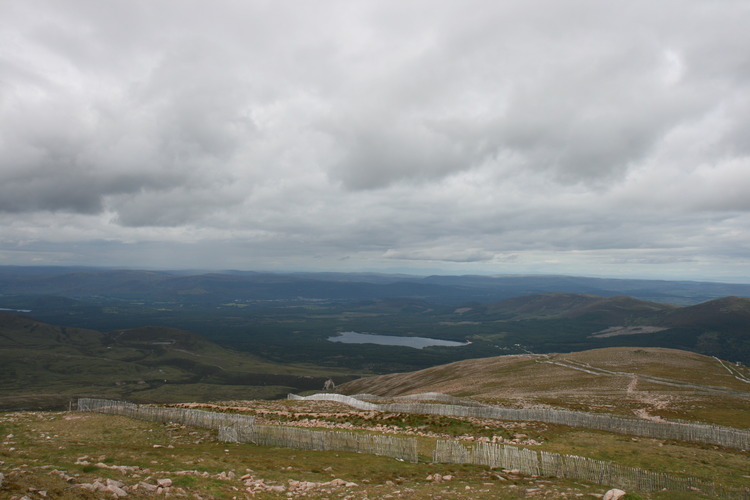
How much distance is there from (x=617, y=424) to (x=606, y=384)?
42917 millimetres

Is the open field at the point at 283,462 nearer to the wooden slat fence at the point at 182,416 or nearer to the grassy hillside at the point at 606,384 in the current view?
the wooden slat fence at the point at 182,416

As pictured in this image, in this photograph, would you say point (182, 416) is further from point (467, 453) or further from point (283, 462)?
point (467, 453)

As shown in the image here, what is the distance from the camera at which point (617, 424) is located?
124 feet

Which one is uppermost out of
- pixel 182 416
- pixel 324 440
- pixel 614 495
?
pixel 614 495

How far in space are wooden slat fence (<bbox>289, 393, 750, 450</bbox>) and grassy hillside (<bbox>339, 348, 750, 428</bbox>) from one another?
10.4 m

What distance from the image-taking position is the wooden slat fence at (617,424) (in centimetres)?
3391

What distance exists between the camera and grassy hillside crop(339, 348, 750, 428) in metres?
51.5

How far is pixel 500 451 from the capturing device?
2547 cm

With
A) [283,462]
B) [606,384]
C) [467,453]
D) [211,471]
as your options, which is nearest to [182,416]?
[283,462]

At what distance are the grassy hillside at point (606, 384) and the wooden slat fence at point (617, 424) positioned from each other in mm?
10376

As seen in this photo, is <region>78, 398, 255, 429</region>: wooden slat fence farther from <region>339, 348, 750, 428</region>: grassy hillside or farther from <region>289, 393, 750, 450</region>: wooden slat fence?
<region>339, 348, 750, 428</region>: grassy hillside

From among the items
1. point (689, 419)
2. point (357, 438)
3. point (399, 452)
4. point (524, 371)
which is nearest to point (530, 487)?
point (399, 452)

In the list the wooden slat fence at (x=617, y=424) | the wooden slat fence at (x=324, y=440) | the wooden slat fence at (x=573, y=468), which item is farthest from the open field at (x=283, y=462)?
the wooden slat fence at (x=617, y=424)

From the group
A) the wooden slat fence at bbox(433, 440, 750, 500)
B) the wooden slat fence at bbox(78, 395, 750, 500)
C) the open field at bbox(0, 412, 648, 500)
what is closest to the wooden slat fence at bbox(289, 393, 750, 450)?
the wooden slat fence at bbox(433, 440, 750, 500)
